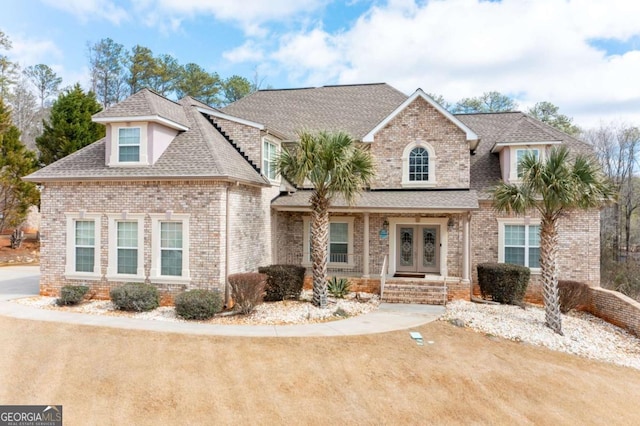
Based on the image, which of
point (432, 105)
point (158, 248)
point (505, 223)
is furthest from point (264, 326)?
point (432, 105)

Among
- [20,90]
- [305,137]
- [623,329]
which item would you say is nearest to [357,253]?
[305,137]

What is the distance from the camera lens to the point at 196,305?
39.6 feet

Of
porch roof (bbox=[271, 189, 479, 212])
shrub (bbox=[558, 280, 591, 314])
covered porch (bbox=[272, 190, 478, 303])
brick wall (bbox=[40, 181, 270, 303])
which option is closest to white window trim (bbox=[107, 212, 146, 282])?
brick wall (bbox=[40, 181, 270, 303])

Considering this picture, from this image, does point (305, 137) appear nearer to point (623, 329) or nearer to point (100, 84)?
point (623, 329)

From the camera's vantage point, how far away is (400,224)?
18.0 m

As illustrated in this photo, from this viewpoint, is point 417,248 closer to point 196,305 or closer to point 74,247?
point 196,305

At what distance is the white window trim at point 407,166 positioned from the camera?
703 inches

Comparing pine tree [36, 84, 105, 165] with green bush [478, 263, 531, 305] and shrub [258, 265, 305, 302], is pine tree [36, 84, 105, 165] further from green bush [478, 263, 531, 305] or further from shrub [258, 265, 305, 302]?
green bush [478, 263, 531, 305]

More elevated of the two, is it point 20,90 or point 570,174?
point 20,90

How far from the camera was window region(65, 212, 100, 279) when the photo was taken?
14.3m

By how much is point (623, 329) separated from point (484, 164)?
8512mm

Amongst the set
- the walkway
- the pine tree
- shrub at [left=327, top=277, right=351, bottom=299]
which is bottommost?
the walkway

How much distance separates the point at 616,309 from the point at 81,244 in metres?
19.5

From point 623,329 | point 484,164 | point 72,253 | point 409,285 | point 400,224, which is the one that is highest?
point 484,164
